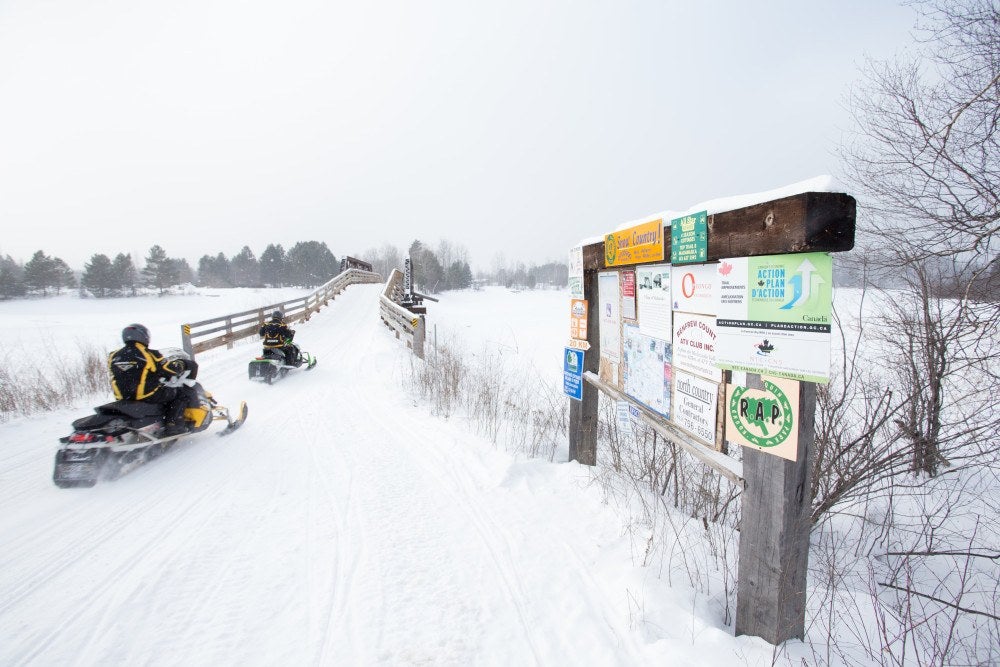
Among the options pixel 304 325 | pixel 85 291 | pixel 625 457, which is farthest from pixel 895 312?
pixel 85 291

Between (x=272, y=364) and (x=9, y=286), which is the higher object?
(x=9, y=286)

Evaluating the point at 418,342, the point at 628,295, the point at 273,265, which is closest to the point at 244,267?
the point at 273,265

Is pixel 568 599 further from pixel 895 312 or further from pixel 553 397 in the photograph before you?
pixel 553 397

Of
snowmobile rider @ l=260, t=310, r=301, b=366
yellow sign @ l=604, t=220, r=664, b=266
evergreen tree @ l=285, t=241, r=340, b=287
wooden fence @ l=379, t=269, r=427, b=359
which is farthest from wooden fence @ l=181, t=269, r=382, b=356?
evergreen tree @ l=285, t=241, r=340, b=287

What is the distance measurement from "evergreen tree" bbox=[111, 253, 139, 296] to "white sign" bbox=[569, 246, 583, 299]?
2474 inches

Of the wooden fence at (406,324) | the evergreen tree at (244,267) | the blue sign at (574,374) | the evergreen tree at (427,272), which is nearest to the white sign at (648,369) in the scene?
the blue sign at (574,374)

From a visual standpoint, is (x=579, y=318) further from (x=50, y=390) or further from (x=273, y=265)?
(x=273, y=265)

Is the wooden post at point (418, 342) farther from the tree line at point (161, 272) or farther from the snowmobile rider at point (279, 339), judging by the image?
the tree line at point (161, 272)

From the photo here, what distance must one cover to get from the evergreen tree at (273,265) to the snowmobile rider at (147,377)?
71.0 meters

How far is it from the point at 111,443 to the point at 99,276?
197ft

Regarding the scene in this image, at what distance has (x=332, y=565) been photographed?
9.27 ft

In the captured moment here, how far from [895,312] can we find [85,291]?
69.3 metres

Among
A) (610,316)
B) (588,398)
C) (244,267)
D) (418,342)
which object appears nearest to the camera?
(610,316)

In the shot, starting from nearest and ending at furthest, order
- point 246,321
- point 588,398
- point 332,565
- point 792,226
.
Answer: point 792,226
point 332,565
point 588,398
point 246,321
